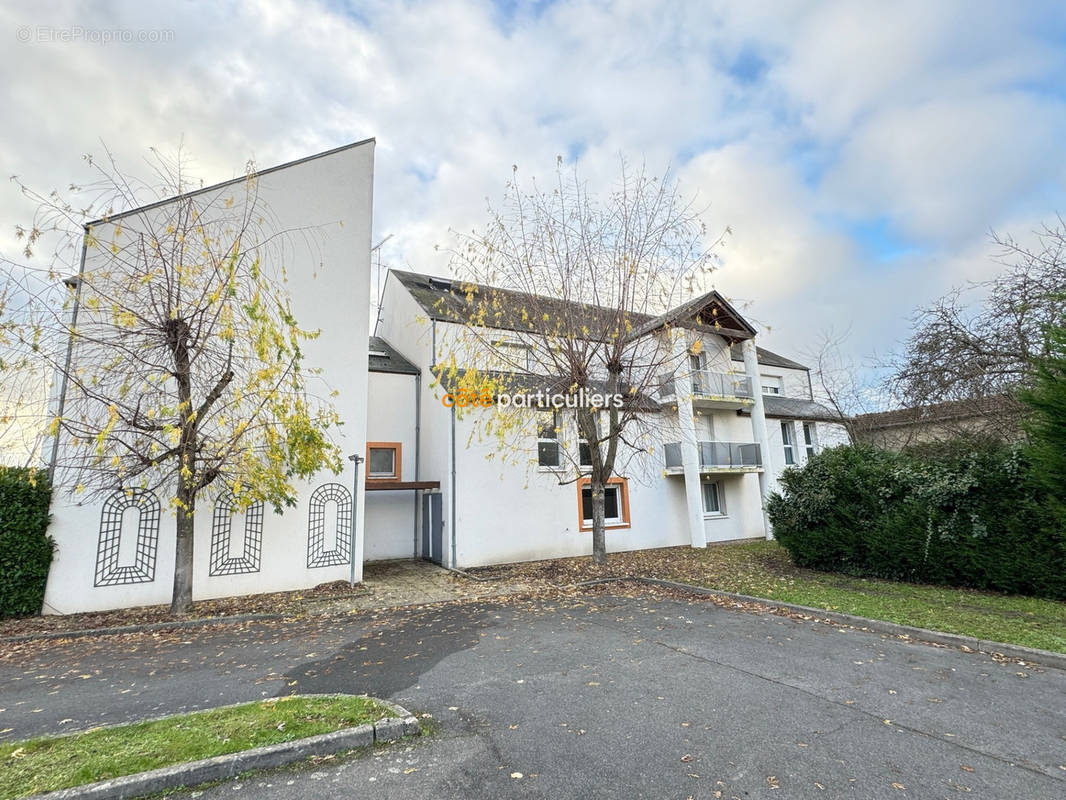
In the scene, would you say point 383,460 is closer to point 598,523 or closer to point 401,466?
point 401,466

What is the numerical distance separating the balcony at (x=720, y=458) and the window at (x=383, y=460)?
29.9ft

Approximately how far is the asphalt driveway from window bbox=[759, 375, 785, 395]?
62.3ft

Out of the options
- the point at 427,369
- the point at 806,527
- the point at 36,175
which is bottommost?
the point at 806,527

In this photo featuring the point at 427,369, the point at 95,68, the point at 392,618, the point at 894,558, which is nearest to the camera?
the point at 95,68

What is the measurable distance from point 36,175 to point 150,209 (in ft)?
7.09

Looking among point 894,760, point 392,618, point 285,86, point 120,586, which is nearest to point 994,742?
point 894,760

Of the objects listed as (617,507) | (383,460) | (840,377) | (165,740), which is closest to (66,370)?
(165,740)

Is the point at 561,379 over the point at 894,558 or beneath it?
over

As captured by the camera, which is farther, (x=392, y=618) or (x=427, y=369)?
(x=427, y=369)

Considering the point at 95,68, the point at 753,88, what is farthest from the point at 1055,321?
the point at 95,68

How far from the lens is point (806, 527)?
1216 cm

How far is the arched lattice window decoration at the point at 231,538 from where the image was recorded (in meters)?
10.1

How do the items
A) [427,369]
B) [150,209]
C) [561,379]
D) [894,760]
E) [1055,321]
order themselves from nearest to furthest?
[894,760] < [1055,321] < [150,209] < [561,379] < [427,369]

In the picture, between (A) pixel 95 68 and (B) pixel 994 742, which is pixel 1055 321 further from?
(A) pixel 95 68
